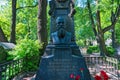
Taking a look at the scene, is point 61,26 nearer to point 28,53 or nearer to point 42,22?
point 28,53

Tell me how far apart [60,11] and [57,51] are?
72.5 inches

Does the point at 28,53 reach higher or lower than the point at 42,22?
lower

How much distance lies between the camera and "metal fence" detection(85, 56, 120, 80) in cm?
1040

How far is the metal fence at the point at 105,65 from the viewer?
10398 millimetres

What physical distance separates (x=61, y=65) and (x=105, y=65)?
5940mm

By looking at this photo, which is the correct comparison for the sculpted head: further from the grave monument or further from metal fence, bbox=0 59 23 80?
metal fence, bbox=0 59 23 80

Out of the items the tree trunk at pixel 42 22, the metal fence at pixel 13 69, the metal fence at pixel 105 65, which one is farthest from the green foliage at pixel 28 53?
the metal fence at pixel 105 65

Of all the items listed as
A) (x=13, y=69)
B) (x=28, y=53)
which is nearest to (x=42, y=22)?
(x=28, y=53)

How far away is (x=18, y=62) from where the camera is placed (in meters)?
9.60

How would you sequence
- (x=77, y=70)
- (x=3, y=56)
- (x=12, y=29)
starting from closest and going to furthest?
1. (x=77, y=70)
2. (x=3, y=56)
3. (x=12, y=29)

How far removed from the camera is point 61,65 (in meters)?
7.57

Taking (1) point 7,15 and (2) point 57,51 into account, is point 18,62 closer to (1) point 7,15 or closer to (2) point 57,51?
(2) point 57,51

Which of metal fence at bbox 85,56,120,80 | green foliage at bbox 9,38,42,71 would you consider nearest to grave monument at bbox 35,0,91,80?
metal fence at bbox 85,56,120,80

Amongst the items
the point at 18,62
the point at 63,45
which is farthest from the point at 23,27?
the point at 63,45
